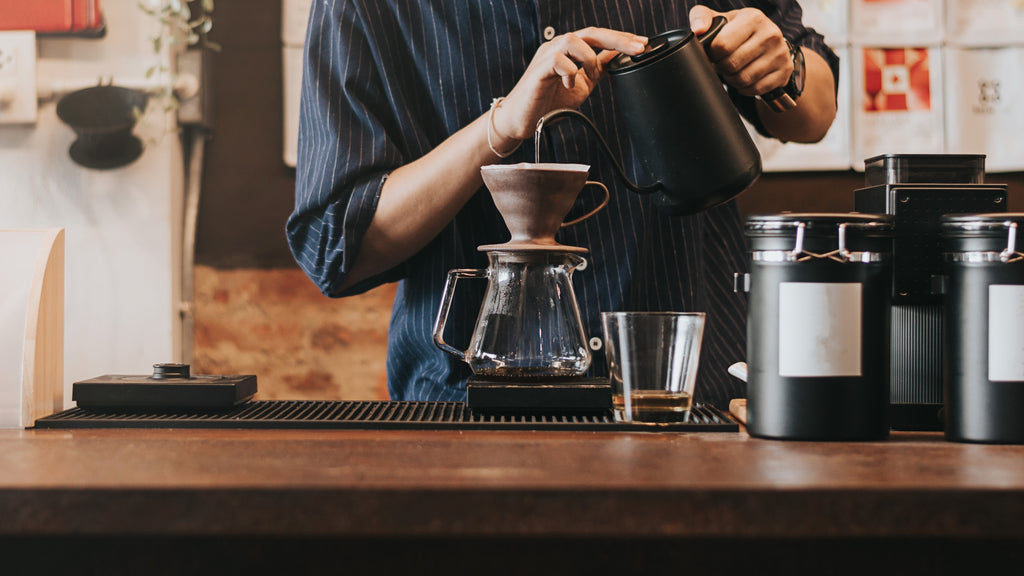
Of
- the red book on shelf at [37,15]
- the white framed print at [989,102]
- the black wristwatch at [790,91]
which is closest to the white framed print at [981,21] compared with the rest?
the white framed print at [989,102]

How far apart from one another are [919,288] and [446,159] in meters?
0.62

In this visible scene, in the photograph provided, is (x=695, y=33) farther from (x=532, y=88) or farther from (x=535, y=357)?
(x=535, y=357)

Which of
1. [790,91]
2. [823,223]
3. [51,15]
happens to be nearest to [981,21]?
[790,91]

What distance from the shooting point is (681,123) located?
102 cm

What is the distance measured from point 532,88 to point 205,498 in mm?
638

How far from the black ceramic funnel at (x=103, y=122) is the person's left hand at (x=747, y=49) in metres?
1.78

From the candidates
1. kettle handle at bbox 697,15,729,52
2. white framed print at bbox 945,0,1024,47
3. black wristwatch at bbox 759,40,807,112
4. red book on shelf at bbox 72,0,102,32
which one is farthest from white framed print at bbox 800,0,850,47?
red book on shelf at bbox 72,0,102,32

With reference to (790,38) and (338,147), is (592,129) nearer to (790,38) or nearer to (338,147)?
(338,147)

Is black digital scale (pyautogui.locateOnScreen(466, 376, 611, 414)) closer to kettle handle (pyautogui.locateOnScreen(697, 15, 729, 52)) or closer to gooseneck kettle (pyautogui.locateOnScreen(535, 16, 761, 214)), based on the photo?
gooseneck kettle (pyautogui.locateOnScreen(535, 16, 761, 214))

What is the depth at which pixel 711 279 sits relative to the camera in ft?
5.26

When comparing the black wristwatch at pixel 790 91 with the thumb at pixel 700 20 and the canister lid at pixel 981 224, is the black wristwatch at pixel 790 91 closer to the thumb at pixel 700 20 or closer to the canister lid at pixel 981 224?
the thumb at pixel 700 20

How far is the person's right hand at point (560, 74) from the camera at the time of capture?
105 centimetres

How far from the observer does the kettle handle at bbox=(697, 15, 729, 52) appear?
1098 mm

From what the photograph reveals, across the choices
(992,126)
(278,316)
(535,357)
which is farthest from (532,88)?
(992,126)
